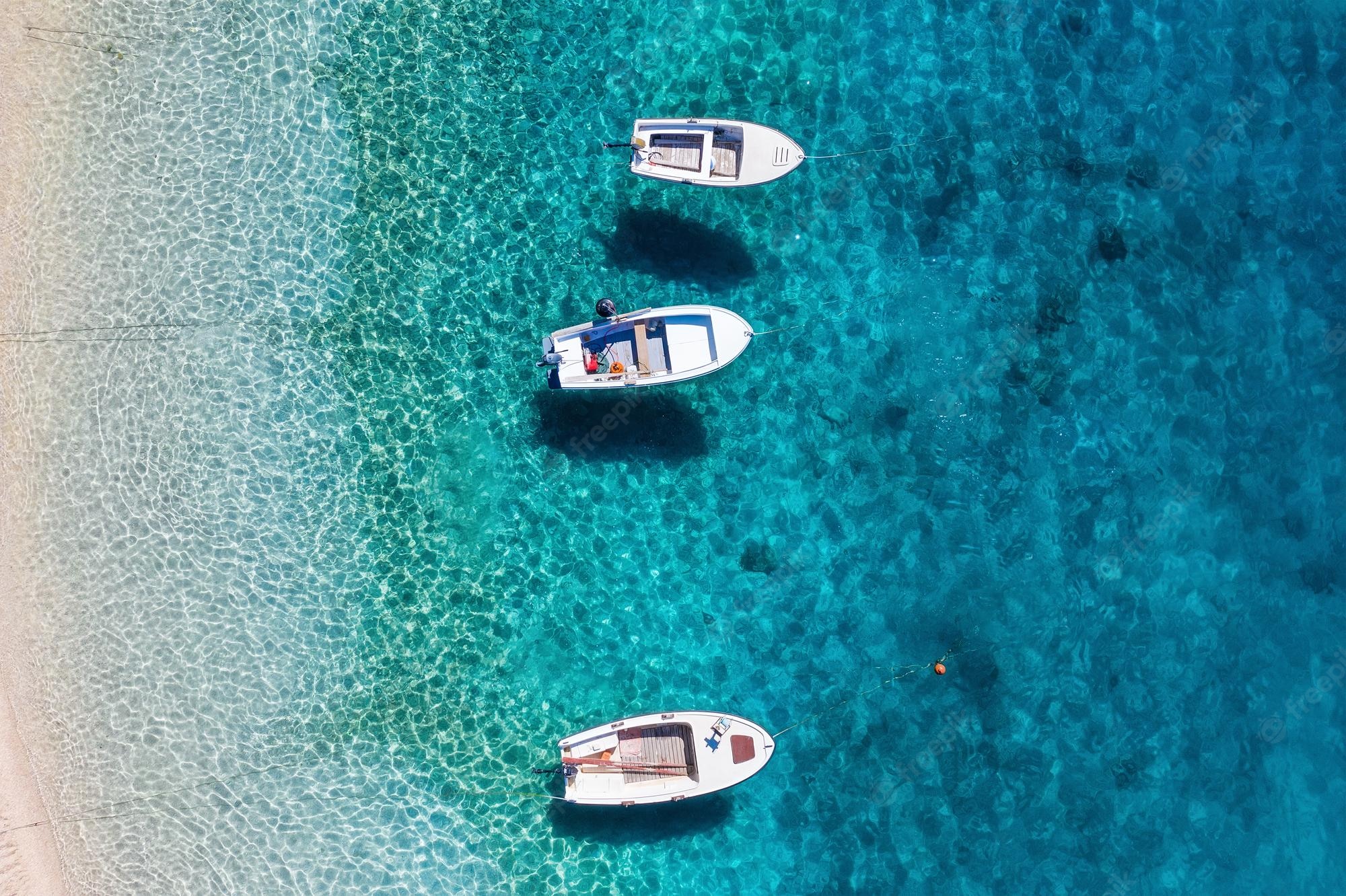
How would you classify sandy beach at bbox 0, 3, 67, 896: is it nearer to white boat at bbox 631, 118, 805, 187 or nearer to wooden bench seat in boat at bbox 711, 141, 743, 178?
white boat at bbox 631, 118, 805, 187

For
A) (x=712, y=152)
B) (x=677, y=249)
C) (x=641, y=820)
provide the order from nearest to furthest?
(x=712, y=152) → (x=641, y=820) → (x=677, y=249)

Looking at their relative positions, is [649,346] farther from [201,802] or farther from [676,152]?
[201,802]

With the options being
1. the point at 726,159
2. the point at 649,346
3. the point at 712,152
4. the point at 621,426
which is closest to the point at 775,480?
the point at 621,426

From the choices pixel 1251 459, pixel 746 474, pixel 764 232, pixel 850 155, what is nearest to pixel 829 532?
pixel 746 474

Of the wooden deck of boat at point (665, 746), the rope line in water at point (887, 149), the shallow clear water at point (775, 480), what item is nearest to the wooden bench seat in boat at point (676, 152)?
the shallow clear water at point (775, 480)

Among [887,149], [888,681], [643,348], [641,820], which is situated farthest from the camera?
[887,149]

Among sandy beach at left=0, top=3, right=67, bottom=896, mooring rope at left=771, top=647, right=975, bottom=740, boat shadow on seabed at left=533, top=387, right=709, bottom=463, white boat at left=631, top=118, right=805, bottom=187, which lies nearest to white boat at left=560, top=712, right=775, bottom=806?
mooring rope at left=771, top=647, right=975, bottom=740
